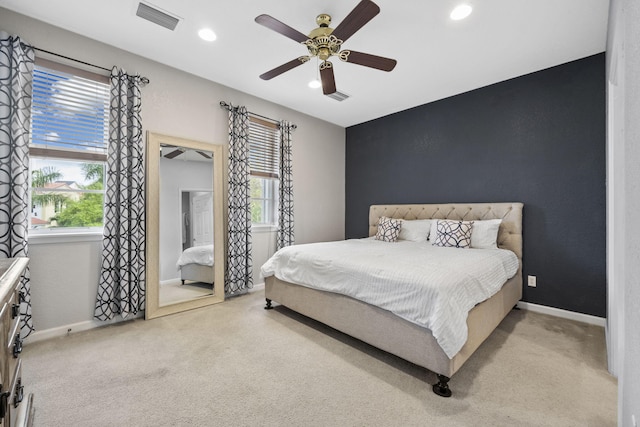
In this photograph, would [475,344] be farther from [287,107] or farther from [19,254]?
[287,107]

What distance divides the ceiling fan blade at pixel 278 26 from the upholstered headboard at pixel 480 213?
2892 millimetres

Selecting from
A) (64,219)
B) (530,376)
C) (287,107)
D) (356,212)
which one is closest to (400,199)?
(356,212)

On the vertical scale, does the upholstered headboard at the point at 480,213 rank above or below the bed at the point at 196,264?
above

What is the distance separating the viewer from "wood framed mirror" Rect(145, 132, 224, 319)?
3.03 metres

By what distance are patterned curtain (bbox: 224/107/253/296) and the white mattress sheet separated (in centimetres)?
26

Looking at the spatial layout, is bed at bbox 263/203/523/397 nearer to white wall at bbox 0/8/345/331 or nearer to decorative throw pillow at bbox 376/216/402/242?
decorative throw pillow at bbox 376/216/402/242

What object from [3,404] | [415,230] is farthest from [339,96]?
[3,404]

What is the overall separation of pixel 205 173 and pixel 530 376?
370 cm

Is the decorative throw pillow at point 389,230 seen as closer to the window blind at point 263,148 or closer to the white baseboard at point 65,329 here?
the window blind at point 263,148

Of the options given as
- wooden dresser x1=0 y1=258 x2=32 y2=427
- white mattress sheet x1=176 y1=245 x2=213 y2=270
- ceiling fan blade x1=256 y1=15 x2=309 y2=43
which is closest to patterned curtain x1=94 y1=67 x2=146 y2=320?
white mattress sheet x1=176 y1=245 x2=213 y2=270

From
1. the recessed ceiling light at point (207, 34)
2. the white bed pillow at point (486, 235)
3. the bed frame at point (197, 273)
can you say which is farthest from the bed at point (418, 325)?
the recessed ceiling light at point (207, 34)

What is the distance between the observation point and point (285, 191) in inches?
167

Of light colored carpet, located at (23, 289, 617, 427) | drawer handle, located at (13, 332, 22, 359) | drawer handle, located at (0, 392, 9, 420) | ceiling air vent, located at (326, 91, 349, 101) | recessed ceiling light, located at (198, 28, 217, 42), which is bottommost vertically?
light colored carpet, located at (23, 289, 617, 427)

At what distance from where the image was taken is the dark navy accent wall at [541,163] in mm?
2859
